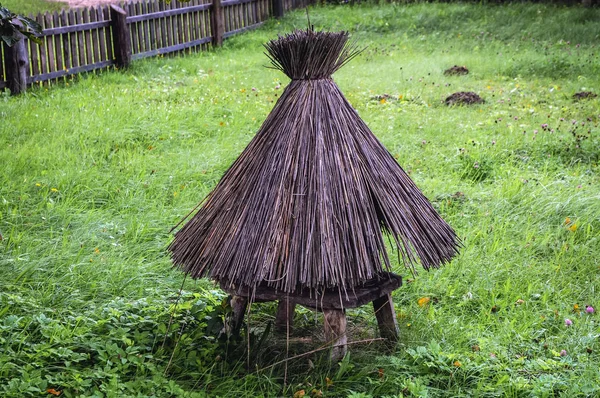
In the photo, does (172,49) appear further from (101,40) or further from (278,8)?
(278,8)

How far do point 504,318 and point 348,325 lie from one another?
0.90 meters

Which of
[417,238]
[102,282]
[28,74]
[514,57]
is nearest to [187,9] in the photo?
[28,74]

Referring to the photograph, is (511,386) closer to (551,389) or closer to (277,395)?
(551,389)

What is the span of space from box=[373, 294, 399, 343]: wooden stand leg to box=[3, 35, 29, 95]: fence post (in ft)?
24.0

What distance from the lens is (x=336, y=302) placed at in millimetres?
3273

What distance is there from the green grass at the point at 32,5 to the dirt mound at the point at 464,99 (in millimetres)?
8006

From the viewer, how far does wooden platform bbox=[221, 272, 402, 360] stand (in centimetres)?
328

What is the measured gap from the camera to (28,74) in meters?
9.77

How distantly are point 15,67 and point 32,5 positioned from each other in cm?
527

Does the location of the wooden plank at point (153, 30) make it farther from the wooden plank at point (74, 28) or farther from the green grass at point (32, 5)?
the green grass at point (32, 5)

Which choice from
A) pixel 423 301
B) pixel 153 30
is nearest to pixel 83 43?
pixel 153 30

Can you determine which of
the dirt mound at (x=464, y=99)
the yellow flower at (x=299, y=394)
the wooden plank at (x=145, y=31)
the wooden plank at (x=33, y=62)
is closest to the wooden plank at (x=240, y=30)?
the wooden plank at (x=145, y=31)

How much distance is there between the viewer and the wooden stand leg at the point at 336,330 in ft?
11.0

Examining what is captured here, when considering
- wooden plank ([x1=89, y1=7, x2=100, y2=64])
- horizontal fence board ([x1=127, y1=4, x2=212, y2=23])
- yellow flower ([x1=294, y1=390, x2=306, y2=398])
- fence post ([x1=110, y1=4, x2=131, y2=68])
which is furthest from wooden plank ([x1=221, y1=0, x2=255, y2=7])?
yellow flower ([x1=294, y1=390, x2=306, y2=398])
